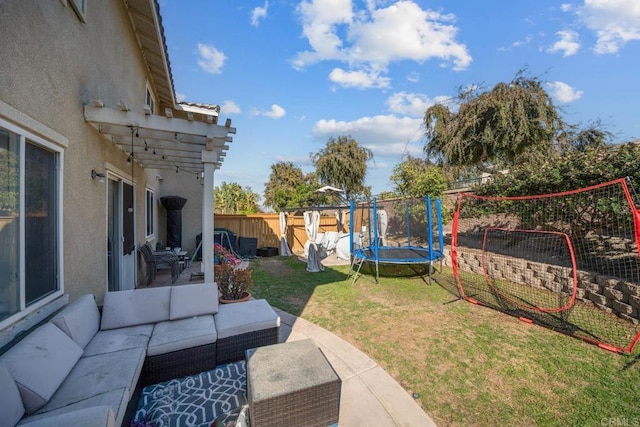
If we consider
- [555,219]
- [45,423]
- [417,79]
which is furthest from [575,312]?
[417,79]

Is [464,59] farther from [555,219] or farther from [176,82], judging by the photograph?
[176,82]

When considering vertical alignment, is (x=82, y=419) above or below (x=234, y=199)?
below

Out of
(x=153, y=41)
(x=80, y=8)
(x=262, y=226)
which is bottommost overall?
(x=262, y=226)

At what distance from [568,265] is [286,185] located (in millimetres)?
22329

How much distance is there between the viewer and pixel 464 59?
35.4ft

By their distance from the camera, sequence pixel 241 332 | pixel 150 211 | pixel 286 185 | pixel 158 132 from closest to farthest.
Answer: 1. pixel 241 332
2. pixel 158 132
3. pixel 150 211
4. pixel 286 185

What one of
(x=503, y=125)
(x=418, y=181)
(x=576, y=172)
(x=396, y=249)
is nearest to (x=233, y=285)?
(x=396, y=249)

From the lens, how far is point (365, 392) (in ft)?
9.18

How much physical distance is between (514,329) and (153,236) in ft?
29.9

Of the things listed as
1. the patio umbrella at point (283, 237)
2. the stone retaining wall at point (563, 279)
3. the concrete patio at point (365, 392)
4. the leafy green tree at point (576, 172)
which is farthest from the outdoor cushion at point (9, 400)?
the patio umbrella at point (283, 237)

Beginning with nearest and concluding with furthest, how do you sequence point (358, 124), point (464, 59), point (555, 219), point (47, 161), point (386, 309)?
point (47, 161) < point (386, 309) < point (555, 219) < point (464, 59) < point (358, 124)

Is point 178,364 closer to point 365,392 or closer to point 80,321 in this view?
point 80,321

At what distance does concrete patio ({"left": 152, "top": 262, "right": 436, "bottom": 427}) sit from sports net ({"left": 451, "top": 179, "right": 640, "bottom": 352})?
9.81 feet

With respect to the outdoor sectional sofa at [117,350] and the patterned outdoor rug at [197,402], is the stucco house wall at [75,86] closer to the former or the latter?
the outdoor sectional sofa at [117,350]
